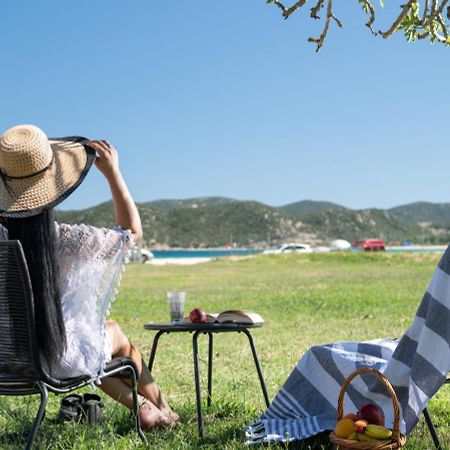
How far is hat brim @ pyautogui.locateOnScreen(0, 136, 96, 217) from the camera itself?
2971 millimetres

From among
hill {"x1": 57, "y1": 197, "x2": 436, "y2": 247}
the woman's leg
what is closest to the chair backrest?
the woman's leg

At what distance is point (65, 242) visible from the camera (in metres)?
3.13

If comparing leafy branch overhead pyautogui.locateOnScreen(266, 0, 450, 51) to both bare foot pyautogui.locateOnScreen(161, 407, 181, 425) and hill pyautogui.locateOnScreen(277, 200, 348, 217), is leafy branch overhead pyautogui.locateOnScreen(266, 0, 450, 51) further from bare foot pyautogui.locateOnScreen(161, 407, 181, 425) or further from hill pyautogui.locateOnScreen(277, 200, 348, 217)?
hill pyautogui.locateOnScreen(277, 200, 348, 217)

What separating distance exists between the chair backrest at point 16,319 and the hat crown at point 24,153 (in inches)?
16.5

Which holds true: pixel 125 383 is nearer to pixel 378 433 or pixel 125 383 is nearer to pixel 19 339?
pixel 19 339

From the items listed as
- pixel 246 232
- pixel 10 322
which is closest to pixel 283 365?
pixel 10 322

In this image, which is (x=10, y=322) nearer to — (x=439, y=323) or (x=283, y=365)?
(x=439, y=323)

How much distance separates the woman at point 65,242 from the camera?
294cm

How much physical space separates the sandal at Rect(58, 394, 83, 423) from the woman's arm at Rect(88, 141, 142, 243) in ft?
3.44

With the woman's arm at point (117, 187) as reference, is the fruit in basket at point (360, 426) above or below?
below

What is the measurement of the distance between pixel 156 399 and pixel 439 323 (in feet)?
4.80

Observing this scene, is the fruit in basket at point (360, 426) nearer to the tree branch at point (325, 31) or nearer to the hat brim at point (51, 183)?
the hat brim at point (51, 183)

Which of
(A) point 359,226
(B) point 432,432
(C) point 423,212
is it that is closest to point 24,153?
(B) point 432,432

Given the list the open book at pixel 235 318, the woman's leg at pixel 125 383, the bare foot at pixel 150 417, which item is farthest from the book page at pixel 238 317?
Result: the bare foot at pixel 150 417
